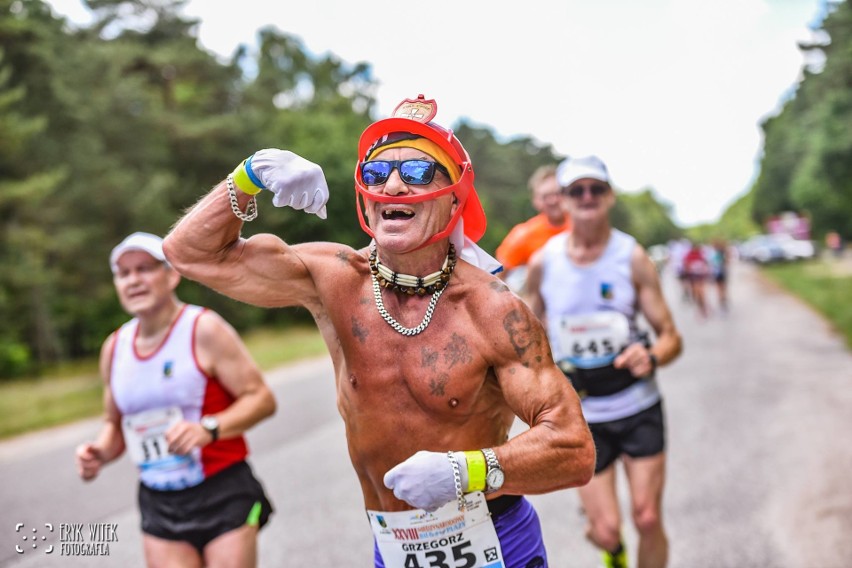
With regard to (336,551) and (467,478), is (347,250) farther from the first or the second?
(336,551)

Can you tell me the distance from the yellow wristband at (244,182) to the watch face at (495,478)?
99cm

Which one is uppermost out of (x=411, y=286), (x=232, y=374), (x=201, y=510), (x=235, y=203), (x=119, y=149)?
(x=119, y=149)

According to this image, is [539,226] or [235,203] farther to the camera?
[539,226]

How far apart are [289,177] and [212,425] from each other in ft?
5.05

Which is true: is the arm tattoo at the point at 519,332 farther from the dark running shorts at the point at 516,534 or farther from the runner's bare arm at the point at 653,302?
the runner's bare arm at the point at 653,302

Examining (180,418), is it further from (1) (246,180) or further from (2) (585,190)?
(2) (585,190)

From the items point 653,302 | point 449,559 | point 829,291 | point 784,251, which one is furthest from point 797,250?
point 449,559

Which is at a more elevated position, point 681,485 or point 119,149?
point 119,149

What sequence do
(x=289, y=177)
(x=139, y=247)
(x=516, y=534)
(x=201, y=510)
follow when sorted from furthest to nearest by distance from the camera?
(x=139, y=247) < (x=201, y=510) < (x=516, y=534) < (x=289, y=177)

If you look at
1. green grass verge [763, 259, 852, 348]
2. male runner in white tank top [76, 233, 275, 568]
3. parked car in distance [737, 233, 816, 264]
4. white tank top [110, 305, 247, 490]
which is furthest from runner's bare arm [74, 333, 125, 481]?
parked car in distance [737, 233, 816, 264]

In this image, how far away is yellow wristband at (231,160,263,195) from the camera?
211 centimetres

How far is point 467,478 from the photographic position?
5.76 ft

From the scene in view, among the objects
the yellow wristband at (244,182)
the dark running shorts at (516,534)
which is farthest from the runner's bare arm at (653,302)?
the yellow wristband at (244,182)

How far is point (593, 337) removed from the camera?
3879 millimetres
